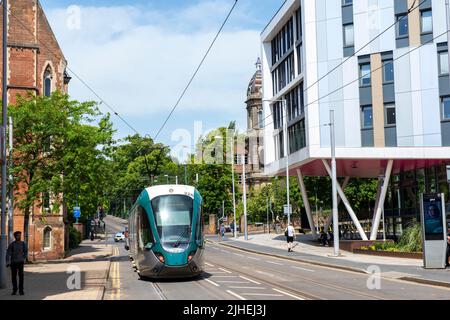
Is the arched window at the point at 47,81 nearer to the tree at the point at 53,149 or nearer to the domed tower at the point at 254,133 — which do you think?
the tree at the point at 53,149

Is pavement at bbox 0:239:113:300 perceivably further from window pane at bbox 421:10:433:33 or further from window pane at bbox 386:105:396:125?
window pane at bbox 421:10:433:33

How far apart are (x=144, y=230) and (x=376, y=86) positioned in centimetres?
2527

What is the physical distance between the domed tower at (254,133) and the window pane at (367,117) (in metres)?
60.1

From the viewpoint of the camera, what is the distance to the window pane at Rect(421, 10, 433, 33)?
130ft

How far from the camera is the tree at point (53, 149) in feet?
105

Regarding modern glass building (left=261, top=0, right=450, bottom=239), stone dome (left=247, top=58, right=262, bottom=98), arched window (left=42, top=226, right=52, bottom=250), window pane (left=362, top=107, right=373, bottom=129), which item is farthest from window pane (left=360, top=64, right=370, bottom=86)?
stone dome (left=247, top=58, right=262, bottom=98)

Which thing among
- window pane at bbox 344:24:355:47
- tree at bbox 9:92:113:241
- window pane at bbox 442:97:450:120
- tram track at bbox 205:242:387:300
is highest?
window pane at bbox 344:24:355:47

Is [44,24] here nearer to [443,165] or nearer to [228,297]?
[443,165]

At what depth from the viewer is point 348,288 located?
18.1 meters

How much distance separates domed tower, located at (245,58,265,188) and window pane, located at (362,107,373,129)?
60.1 metres

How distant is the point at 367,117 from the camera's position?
41500 mm

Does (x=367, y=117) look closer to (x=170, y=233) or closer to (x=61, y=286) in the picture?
(x=170, y=233)

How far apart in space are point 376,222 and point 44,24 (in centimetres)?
2653
